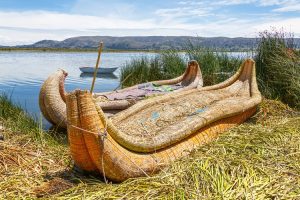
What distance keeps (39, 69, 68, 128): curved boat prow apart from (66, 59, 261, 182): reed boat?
69.2 inches

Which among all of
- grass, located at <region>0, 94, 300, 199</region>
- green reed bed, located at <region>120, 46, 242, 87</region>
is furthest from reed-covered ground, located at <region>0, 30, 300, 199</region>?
green reed bed, located at <region>120, 46, 242, 87</region>

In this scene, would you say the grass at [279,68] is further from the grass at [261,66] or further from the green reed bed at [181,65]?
the green reed bed at [181,65]

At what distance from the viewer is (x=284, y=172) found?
161 inches

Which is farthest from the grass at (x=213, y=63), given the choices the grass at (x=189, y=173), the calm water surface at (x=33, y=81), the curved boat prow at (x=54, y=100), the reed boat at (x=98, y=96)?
the grass at (x=189, y=173)

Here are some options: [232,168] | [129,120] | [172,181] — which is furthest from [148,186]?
[129,120]

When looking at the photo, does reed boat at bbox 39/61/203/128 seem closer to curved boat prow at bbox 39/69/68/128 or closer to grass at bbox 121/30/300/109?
curved boat prow at bbox 39/69/68/128

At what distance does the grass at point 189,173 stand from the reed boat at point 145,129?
14 centimetres

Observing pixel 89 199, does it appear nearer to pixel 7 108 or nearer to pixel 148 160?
pixel 148 160

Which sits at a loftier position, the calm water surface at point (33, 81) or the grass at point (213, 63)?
the grass at point (213, 63)

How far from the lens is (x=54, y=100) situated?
702 centimetres

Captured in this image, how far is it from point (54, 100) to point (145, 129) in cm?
253

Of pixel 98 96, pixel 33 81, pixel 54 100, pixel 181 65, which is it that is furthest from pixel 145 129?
pixel 33 81

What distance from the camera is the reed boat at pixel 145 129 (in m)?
3.75

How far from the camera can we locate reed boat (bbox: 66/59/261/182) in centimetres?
375
